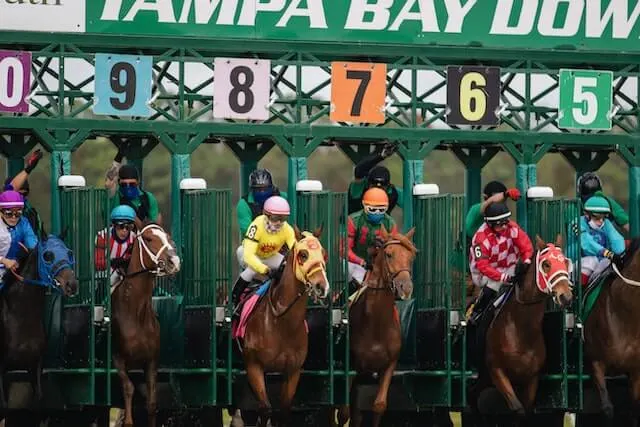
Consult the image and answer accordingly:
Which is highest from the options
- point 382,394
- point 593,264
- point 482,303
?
point 593,264

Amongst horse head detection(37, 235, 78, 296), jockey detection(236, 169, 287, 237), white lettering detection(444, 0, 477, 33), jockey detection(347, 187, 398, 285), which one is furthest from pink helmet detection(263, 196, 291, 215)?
white lettering detection(444, 0, 477, 33)

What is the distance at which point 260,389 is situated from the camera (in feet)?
51.7

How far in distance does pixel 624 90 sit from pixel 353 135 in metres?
2.54

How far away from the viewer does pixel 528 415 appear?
16719 mm

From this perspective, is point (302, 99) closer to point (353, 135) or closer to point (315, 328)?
point (353, 135)

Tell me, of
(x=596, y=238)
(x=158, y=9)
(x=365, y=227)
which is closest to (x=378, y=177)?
(x=365, y=227)

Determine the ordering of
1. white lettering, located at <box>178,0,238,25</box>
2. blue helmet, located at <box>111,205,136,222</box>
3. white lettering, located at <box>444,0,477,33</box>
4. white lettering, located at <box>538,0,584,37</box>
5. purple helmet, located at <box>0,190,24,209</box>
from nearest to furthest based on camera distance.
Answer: purple helmet, located at <box>0,190,24,209</box> → blue helmet, located at <box>111,205,136,222</box> → white lettering, located at <box>178,0,238,25</box> → white lettering, located at <box>444,0,477,33</box> → white lettering, located at <box>538,0,584,37</box>

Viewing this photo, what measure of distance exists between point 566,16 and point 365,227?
274 cm

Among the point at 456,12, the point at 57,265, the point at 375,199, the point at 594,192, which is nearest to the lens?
the point at 57,265

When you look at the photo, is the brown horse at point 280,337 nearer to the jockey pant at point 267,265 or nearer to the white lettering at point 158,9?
the jockey pant at point 267,265

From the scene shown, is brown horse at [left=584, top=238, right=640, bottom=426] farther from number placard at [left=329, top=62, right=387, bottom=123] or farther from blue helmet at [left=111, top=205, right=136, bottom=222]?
blue helmet at [left=111, top=205, right=136, bottom=222]

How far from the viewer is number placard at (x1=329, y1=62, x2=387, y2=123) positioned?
16875 mm

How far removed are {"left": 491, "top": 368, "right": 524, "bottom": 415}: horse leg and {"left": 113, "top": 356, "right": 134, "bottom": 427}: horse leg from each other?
9.28 feet

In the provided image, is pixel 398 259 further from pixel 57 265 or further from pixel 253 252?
pixel 57 265
